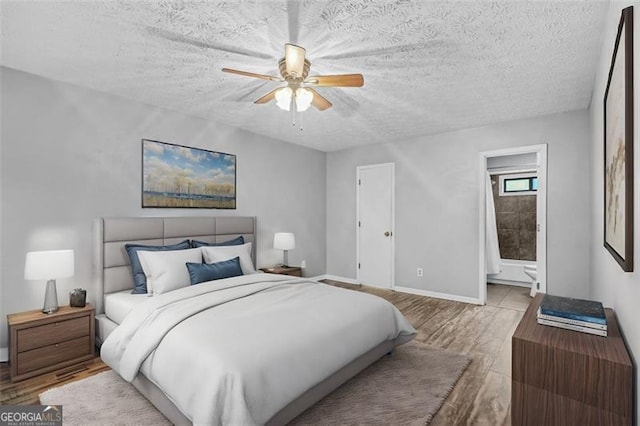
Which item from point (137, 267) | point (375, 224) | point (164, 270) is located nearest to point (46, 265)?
point (137, 267)

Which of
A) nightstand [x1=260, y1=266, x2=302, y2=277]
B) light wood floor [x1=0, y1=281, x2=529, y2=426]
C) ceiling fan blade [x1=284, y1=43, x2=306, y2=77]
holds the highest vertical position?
ceiling fan blade [x1=284, y1=43, x2=306, y2=77]

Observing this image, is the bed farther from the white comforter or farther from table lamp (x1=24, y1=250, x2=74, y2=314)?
table lamp (x1=24, y1=250, x2=74, y2=314)

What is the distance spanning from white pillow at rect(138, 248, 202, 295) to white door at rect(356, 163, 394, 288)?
326 cm

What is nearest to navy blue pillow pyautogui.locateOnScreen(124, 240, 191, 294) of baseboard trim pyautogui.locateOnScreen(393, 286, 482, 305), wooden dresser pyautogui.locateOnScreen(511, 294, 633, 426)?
wooden dresser pyautogui.locateOnScreen(511, 294, 633, 426)

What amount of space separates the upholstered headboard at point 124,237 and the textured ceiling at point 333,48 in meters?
1.30

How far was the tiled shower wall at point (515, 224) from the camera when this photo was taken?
5887 millimetres

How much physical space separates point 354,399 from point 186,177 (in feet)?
9.93

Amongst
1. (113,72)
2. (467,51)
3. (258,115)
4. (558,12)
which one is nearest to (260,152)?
(258,115)

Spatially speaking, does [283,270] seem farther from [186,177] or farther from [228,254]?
[186,177]

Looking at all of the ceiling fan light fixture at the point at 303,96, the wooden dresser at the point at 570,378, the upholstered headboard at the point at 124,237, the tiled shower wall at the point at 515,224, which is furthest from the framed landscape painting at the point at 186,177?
the tiled shower wall at the point at 515,224

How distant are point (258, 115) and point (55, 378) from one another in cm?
315

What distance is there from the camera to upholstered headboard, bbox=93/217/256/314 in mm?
3115

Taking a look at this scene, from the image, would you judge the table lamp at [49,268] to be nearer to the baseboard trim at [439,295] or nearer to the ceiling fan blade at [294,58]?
the ceiling fan blade at [294,58]

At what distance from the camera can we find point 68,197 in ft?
9.91
